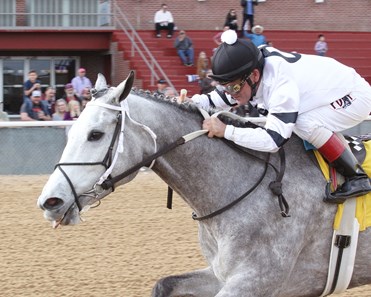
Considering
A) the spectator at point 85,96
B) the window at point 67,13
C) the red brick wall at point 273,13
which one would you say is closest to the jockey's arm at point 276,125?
the spectator at point 85,96

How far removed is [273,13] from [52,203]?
19693mm

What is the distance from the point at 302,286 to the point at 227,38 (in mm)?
1421

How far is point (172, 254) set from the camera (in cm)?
711

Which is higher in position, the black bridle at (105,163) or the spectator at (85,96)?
the black bridle at (105,163)

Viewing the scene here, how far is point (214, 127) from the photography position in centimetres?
454

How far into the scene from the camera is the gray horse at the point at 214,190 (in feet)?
13.9

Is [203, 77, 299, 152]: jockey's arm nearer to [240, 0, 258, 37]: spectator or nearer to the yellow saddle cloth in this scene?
the yellow saddle cloth

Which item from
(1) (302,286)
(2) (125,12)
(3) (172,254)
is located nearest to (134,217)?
(3) (172,254)

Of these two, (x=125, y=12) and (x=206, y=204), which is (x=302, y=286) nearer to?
(x=206, y=204)

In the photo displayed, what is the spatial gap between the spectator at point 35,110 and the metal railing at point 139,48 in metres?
4.08

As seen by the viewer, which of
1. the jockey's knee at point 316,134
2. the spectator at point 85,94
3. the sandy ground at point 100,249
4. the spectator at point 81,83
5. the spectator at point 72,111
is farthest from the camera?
the spectator at point 81,83

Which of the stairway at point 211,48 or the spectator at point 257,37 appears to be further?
the stairway at point 211,48

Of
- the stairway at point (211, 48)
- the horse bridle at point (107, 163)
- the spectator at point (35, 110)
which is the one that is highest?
the horse bridle at point (107, 163)

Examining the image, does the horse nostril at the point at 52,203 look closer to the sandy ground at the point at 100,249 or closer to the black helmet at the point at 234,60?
the black helmet at the point at 234,60
